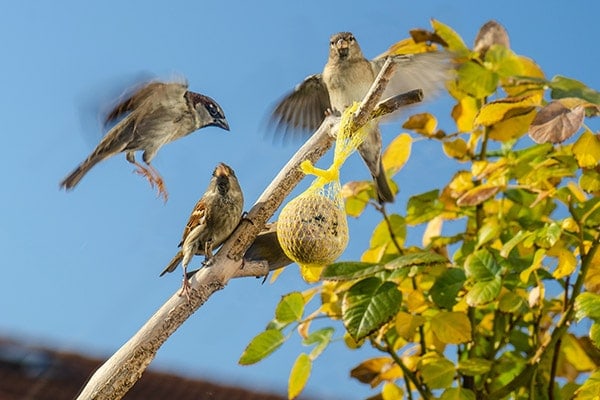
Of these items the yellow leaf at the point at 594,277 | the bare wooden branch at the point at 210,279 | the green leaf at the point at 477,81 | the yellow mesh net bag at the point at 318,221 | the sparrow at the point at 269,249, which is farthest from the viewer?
the green leaf at the point at 477,81

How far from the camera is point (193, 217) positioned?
168 cm

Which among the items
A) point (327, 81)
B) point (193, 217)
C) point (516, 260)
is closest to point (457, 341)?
point (516, 260)

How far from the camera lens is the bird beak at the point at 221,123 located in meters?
1.73

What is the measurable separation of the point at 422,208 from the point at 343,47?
19.2 inches

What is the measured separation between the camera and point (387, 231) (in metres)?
2.12

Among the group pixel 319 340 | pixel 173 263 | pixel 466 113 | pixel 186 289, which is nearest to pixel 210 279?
pixel 186 289

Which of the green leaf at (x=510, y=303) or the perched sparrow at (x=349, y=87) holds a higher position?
the perched sparrow at (x=349, y=87)

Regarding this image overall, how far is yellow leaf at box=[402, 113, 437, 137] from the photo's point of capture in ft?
6.86

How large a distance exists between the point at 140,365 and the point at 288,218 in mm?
355

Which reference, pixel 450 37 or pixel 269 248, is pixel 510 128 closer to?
pixel 450 37

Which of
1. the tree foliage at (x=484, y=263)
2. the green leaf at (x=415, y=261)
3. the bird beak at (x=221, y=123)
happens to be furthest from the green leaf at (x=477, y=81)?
the bird beak at (x=221, y=123)

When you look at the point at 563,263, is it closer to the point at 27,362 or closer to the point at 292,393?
the point at 292,393

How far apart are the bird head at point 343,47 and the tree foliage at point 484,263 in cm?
→ 24

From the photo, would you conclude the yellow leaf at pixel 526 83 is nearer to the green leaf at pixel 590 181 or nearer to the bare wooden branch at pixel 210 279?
the green leaf at pixel 590 181
